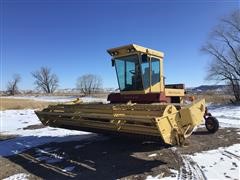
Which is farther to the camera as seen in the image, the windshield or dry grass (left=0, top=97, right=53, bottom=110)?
dry grass (left=0, top=97, right=53, bottom=110)

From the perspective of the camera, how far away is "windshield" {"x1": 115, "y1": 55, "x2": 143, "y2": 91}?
31.5 feet

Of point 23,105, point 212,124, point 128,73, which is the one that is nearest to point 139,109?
point 128,73

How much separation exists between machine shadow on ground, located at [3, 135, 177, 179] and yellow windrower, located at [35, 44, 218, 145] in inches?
26.8

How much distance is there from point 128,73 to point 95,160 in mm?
3532

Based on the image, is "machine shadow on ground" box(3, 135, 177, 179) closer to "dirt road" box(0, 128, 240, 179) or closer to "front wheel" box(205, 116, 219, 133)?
"dirt road" box(0, 128, 240, 179)

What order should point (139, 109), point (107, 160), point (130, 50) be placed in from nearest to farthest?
point (139, 109), point (107, 160), point (130, 50)

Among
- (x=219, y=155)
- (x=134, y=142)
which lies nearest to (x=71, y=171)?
(x=134, y=142)

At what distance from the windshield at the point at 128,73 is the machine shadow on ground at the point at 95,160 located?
1.81 m

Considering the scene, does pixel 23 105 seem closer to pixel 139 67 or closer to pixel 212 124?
pixel 212 124

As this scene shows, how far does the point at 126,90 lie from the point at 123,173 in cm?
413

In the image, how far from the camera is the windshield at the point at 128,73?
961 centimetres

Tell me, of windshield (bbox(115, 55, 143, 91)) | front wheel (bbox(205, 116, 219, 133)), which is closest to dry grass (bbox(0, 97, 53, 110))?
windshield (bbox(115, 55, 143, 91))

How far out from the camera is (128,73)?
10.0m

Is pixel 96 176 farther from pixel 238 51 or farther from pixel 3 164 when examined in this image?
pixel 238 51
